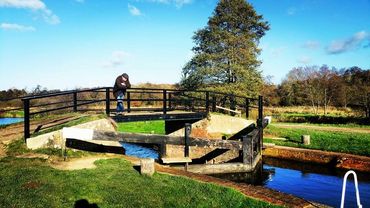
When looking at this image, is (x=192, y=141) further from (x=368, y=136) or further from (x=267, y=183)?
(x=368, y=136)

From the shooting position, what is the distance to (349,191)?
10.9 m

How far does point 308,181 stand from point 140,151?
466 inches

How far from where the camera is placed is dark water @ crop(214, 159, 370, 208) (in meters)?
10.5

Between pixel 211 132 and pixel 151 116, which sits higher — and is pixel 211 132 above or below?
below

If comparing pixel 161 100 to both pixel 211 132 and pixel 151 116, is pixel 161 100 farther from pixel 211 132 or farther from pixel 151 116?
pixel 211 132

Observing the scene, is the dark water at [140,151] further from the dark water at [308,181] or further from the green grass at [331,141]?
the dark water at [308,181]

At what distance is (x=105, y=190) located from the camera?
7.40 meters

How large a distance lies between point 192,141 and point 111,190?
5.37m

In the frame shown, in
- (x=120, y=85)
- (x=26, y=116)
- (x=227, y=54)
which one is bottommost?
(x=26, y=116)

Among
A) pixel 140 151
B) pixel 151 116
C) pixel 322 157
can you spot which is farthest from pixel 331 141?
pixel 140 151

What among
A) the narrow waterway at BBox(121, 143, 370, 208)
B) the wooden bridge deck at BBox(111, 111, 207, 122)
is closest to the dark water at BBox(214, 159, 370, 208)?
the narrow waterway at BBox(121, 143, 370, 208)

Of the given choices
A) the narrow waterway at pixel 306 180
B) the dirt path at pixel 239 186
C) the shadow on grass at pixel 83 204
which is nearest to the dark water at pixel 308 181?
the narrow waterway at pixel 306 180

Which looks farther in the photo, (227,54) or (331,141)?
(227,54)

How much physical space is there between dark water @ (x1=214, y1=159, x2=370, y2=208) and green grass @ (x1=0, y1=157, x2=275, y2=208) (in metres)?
4.27
